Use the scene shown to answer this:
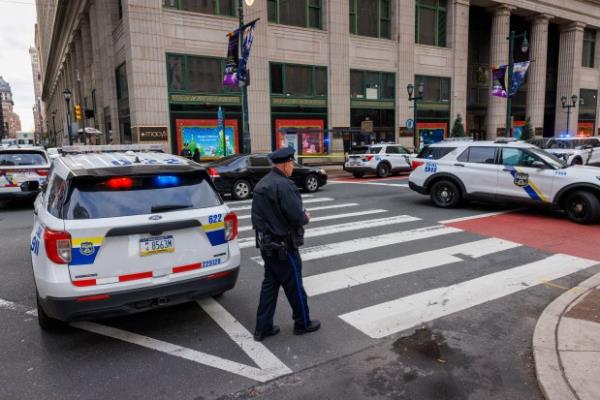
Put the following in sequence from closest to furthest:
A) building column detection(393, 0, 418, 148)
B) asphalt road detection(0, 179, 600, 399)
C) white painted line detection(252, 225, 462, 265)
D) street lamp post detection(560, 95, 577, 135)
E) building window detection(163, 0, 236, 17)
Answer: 1. asphalt road detection(0, 179, 600, 399)
2. white painted line detection(252, 225, 462, 265)
3. building window detection(163, 0, 236, 17)
4. building column detection(393, 0, 418, 148)
5. street lamp post detection(560, 95, 577, 135)

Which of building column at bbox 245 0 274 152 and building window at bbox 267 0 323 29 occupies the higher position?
building window at bbox 267 0 323 29

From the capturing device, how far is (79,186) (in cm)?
399

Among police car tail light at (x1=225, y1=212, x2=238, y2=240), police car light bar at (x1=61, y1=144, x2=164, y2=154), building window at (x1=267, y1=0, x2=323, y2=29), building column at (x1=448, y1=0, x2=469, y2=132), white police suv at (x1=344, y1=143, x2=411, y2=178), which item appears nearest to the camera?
police car tail light at (x1=225, y1=212, x2=238, y2=240)

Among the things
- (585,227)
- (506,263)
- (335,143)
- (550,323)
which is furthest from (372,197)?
(335,143)

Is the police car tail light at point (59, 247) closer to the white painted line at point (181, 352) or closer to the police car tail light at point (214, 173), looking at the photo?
the white painted line at point (181, 352)

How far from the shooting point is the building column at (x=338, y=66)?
2755 centimetres

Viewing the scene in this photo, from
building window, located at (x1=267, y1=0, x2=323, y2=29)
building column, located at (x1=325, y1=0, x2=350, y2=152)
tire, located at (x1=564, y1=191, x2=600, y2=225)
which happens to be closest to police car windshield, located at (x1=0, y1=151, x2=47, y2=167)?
tire, located at (x1=564, y1=191, x2=600, y2=225)

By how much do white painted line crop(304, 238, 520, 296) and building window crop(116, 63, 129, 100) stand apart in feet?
73.7

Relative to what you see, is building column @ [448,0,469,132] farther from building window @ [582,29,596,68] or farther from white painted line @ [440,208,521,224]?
white painted line @ [440,208,521,224]

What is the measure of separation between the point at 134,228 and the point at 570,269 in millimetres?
6044

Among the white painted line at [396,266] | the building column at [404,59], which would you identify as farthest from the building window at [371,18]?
the white painted line at [396,266]

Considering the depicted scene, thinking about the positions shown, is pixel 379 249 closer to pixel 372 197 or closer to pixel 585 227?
pixel 585 227

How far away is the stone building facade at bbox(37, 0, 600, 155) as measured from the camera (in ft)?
75.5

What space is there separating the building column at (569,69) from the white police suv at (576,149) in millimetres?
19065
